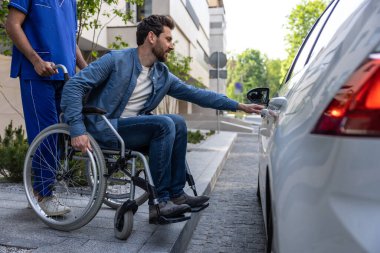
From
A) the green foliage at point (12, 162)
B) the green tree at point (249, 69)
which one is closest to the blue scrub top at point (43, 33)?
the green foliage at point (12, 162)

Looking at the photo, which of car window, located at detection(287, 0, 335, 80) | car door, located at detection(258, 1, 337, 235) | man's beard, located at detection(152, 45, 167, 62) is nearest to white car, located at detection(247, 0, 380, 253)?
car door, located at detection(258, 1, 337, 235)

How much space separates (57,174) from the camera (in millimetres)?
3188

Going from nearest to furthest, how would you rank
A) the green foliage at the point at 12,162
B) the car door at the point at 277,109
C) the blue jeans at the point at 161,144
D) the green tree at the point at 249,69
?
the car door at the point at 277,109 < the blue jeans at the point at 161,144 < the green foliage at the point at 12,162 < the green tree at the point at 249,69

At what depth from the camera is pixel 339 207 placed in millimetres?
1352

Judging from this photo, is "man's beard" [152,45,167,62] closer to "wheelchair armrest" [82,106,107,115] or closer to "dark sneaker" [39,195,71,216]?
"wheelchair armrest" [82,106,107,115]

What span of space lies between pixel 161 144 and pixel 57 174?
0.82m

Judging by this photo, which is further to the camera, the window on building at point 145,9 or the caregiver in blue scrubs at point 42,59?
the window on building at point 145,9

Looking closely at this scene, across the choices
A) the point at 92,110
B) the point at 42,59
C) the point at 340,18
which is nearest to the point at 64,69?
the point at 42,59

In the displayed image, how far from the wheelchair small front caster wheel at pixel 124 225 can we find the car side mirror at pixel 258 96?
4.16 ft

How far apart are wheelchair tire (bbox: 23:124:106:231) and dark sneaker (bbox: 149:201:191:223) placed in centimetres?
49

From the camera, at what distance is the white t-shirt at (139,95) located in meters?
3.15

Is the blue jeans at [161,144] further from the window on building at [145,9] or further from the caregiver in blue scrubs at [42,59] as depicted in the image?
the window on building at [145,9]

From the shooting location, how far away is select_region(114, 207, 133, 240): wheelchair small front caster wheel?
2.78 m

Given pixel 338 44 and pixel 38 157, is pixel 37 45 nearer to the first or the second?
pixel 38 157
